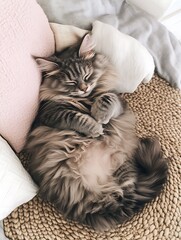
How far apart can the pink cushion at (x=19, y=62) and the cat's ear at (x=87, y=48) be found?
12 centimetres

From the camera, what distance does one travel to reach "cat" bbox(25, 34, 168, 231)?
3.99 feet

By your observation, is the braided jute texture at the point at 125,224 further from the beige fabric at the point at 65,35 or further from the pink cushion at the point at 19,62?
the beige fabric at the point at 65,35

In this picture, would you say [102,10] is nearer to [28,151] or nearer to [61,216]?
[28,151]

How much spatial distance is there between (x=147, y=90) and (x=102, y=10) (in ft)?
1.23

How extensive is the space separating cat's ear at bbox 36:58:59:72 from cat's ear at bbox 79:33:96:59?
0.34 ft

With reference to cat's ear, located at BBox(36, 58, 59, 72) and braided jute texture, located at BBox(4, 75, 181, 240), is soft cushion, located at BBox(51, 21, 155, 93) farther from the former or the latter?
braided jute texture, located at BBox(4, 75, 181, 240)

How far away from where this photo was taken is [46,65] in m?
1.22

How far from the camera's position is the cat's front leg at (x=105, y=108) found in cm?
125

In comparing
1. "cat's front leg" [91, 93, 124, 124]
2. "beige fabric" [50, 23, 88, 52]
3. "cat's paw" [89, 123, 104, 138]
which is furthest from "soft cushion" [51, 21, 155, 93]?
"cat's paw" [89, 123, 104, 138]

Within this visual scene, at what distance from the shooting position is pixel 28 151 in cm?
132

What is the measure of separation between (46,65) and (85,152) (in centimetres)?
32

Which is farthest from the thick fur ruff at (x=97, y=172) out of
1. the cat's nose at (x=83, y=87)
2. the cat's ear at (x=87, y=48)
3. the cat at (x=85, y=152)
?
the cat's ear at (x=87, y=48)

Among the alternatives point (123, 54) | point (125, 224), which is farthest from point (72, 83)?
point (125, 224)

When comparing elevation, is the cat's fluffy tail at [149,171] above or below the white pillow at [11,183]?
below
